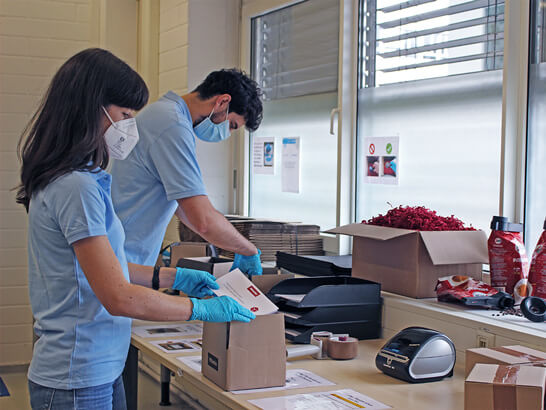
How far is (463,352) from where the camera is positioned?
2.04 m

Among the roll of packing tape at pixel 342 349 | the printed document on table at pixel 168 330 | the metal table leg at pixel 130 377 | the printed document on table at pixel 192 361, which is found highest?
the roll of packing tape at pixel 342 349

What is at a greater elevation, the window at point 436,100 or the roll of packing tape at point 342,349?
the window at point 436,100

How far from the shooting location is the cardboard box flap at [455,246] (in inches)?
88.4

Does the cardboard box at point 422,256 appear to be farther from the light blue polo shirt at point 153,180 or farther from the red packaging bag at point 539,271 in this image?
the light blue polo shirt at point 153,180

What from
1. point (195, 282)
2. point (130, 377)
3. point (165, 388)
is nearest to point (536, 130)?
point (195, 282)

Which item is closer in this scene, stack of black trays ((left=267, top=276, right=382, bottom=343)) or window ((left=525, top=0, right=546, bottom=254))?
stack of black trays ((left=267, top=276, right=382, bottom=343))

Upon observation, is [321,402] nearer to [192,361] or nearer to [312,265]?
[192,361]

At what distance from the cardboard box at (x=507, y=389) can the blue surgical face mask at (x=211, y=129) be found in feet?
5.17

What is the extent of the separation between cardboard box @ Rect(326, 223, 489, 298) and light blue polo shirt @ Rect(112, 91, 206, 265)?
27.0 inches

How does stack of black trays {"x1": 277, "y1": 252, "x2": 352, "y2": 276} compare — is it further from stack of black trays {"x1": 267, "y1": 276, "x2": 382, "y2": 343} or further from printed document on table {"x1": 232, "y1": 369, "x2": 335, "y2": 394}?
printed document on table {"x1": 232, "y1": 369, "x2": 335, "y2": 394}

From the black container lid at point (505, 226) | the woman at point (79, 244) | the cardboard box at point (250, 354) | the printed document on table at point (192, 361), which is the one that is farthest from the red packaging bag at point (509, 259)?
the woman at point (79, 244)

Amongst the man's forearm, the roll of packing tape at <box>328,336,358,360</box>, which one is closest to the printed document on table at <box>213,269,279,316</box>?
the roll of packing tape at <box>328,336,358,360</box>

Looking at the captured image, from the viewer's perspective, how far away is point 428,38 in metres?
2.79

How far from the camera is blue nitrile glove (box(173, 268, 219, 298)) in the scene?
6.95 feet
